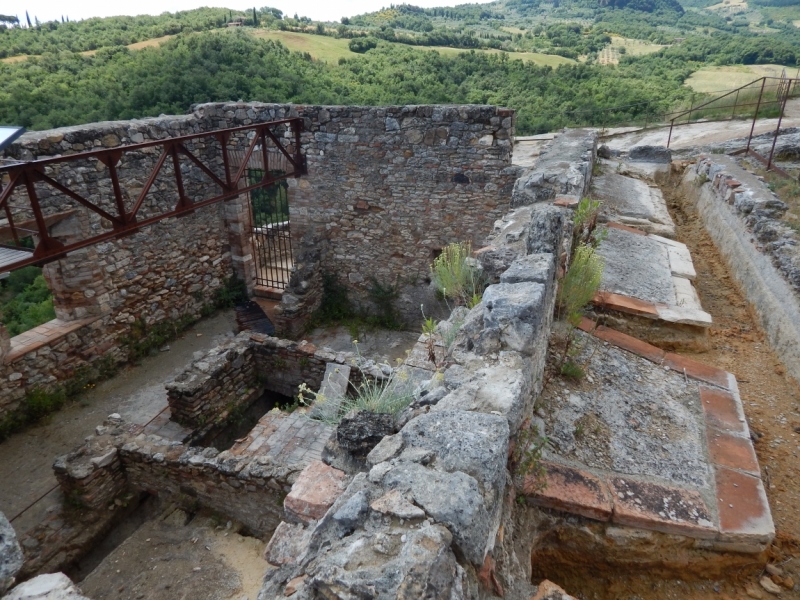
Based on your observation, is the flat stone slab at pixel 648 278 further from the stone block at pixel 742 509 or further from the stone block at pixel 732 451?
the stone block at pixel 742 509

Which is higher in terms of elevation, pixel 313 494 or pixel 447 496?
A: pixel 447 496

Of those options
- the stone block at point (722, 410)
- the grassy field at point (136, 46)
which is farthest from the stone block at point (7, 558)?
the grassy field at point (136, 46)

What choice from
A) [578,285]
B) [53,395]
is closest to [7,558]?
[578,285]

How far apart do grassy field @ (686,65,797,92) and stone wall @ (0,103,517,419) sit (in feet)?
78.4

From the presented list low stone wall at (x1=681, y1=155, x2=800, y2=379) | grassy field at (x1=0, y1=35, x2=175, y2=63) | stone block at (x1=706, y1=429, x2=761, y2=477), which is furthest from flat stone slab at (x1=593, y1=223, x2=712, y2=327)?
grassy field at (x1=0, y1=35, x2=175, y2=63)

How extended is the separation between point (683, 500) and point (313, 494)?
1.71 m

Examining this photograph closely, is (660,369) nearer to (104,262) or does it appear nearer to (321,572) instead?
(321,572)

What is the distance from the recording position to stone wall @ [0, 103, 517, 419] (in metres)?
7.08

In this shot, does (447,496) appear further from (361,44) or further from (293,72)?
(361,44)

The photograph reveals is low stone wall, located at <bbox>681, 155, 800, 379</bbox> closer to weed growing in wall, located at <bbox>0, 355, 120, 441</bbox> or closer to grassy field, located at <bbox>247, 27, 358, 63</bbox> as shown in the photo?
weed growing in wall, located at <bbox>0, 355, 120, 441</bbox>

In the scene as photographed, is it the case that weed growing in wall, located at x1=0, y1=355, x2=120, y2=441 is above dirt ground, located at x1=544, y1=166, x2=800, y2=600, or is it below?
below

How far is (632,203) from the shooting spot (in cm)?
668

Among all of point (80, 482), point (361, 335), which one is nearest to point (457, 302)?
point (80, 482)

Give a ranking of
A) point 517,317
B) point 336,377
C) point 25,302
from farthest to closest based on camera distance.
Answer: point 25,302 < point 336,377 < point 517,317
